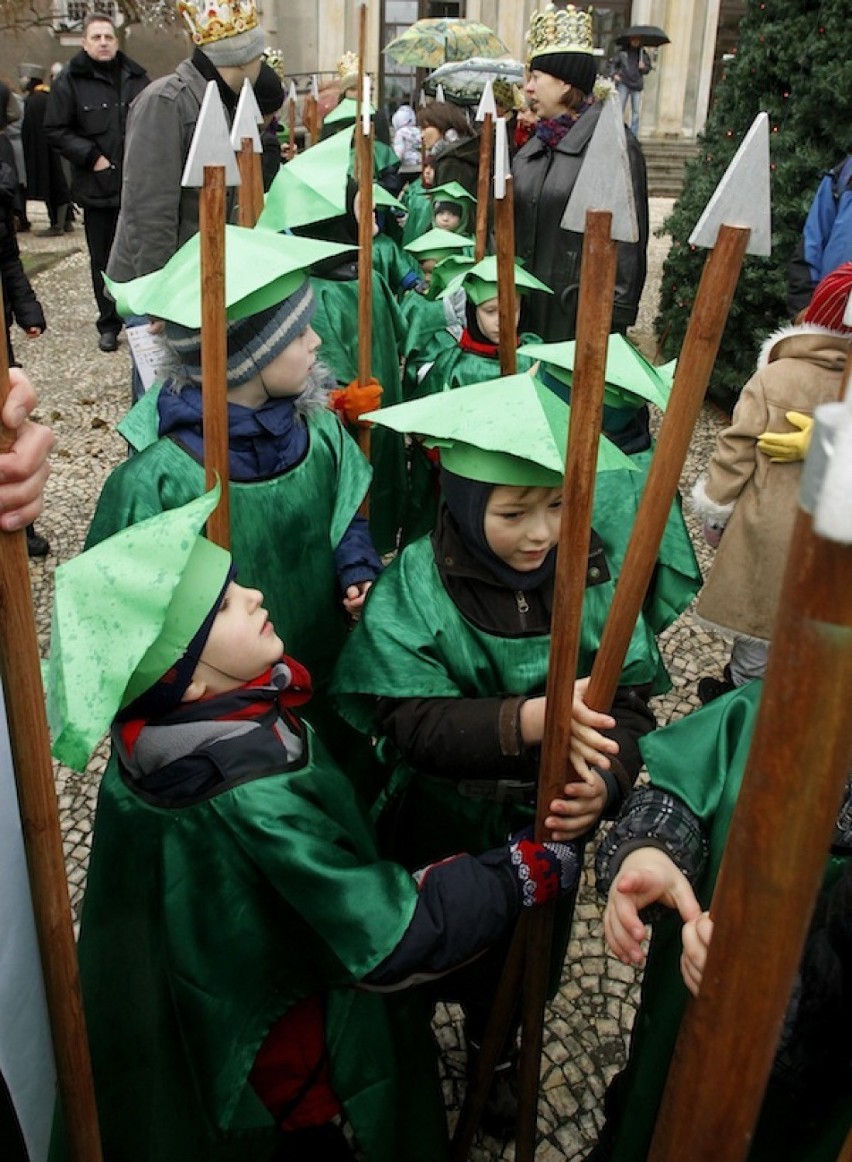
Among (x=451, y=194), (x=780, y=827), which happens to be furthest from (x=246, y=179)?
(x=451, y=194)

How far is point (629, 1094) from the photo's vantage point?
1630 mm

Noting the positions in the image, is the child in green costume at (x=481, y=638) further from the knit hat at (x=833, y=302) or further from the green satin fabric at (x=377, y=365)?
the green satin fabric at (x=377, y=365)

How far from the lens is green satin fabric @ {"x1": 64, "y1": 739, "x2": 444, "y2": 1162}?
1.41 m

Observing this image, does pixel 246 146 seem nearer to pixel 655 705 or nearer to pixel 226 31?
pixel 226 31

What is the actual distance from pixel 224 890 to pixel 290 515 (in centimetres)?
104

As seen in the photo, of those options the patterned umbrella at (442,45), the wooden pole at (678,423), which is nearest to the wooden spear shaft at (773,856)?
the wooden pole at (678,423)

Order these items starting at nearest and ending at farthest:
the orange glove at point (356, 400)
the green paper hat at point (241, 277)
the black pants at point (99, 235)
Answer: the green paper hat at point (241, 277) < the orange glove at point (356, 400) < the black pants at point (99, 235)

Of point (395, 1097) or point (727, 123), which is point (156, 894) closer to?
point (395, 1097)

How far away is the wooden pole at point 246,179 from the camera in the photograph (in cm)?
277

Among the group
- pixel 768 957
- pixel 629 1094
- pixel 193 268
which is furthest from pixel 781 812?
pixel 193 268

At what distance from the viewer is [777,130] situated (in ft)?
19.8

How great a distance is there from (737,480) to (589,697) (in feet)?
5.96

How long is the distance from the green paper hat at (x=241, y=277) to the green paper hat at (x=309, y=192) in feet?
4.06

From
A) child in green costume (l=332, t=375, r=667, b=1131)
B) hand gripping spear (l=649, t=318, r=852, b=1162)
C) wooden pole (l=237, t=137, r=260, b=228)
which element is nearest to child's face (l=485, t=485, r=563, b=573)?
child in green costume (l=332, t=375, r=667, b=1131)
